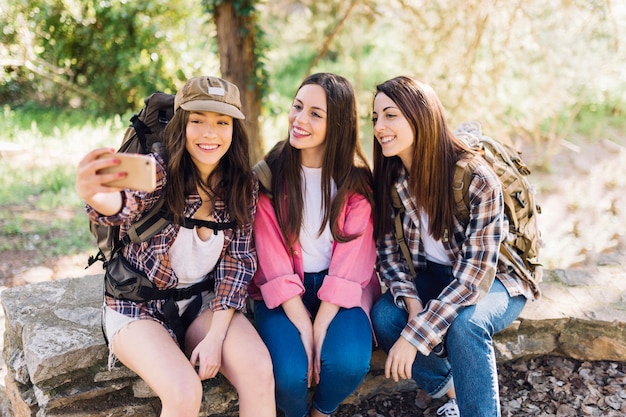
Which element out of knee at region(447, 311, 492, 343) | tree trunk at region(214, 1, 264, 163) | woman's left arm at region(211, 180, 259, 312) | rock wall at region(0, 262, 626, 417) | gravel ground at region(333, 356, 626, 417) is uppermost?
tree trunk at region(214, 1, 264, 163)

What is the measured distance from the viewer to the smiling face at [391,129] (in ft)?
7.91

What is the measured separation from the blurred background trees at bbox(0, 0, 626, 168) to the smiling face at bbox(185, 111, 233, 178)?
104 inches

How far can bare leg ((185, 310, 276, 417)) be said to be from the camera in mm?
2154

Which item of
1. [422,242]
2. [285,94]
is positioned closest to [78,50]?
[285,94]

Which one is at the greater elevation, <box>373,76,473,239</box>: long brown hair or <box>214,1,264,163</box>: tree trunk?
<box>214,1,264,163</box>: tree trunk

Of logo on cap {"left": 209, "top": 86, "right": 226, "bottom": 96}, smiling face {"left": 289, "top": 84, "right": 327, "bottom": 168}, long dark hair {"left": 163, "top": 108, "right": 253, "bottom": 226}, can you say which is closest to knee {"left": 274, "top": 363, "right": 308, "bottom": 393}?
long dark hair {"left": 163, "top": 108, "right": 253, "bottom": 226}

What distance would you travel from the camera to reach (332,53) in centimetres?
1170

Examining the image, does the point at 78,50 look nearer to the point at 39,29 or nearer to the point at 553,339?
the point at 39,29

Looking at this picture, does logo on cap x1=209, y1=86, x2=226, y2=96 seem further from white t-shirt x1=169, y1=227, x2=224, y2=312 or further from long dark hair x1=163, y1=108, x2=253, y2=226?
white t-shirt x1=169, y1=227, x2=224, y2=312

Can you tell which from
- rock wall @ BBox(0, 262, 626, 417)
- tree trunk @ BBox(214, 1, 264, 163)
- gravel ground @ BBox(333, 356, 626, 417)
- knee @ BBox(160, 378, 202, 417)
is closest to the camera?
knee @ BBox(160, 378, 202, 417)

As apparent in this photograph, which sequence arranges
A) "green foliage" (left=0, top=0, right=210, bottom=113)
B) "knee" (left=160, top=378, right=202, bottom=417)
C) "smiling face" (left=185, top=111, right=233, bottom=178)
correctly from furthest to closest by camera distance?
"green foliage" (left=0, top=0, right=210, bottom=113) → "smiling face" (left=185, top=111, right=233, bottom=178) → "knee" (left=160, top=378, right=202, bottom=417)

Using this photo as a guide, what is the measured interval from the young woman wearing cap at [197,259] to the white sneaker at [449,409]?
3.10 ft

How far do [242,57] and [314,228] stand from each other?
2.74 m

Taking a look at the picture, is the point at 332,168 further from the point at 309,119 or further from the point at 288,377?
the point at 288,377
